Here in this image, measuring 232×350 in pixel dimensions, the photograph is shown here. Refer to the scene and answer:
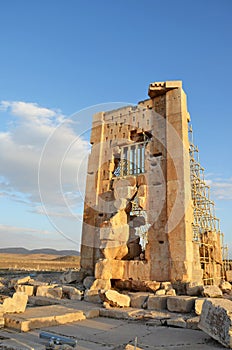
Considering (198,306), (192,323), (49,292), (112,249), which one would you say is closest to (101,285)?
(112,249)

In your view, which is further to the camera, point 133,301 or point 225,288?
point 225,288

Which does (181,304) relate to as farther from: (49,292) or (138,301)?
(49,292)

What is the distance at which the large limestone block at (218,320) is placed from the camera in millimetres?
4492

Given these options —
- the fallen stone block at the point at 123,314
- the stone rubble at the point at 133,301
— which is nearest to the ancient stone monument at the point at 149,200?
the stone rubble at the point at 133,301

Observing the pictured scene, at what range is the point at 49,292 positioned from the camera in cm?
962

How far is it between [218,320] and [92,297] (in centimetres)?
500

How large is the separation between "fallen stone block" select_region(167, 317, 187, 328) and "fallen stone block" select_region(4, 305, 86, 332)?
1.92m

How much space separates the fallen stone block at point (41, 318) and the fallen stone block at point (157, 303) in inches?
76.0

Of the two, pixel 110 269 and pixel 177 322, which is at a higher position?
pixel 110 269

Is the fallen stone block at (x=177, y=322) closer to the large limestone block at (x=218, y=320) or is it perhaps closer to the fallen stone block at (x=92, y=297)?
the large limestone block at (x=218, y=320)

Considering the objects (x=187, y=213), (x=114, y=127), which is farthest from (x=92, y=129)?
(x=187, y=213)

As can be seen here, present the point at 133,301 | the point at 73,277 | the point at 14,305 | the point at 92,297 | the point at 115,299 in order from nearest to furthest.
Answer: the point at 14,305 → the point at 115,299 → the point at 133,301 → the point at 92,297 → the point at 73,277

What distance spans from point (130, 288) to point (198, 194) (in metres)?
5.78

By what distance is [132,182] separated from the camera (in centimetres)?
1228
